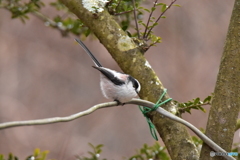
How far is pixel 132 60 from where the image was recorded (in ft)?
3.39

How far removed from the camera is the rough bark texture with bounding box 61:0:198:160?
97 cm

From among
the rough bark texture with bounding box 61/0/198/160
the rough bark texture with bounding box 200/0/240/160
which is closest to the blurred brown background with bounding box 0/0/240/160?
the rough bark texture with bounding box 61/0/198/160

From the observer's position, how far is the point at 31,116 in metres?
3.43

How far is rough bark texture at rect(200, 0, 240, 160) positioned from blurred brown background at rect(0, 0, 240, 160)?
98.6 inches

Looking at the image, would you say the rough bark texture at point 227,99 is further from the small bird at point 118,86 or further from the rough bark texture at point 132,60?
the small bird at point 118,86

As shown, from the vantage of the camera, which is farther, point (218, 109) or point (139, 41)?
point (139, 41)

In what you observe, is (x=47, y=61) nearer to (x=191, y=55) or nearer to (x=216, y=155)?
(x=191, y=55)

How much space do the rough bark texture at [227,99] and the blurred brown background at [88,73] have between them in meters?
2.50

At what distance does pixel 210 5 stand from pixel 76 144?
6.42ft

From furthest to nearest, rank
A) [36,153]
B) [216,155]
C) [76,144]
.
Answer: [76,144] < [36,153] < [216,155]

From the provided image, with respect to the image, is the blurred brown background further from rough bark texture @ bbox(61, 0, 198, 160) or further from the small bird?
the small bird

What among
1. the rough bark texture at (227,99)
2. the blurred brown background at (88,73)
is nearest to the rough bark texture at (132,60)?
the rough bark texture at (227,99)

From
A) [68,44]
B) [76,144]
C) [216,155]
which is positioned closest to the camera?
[216,155]

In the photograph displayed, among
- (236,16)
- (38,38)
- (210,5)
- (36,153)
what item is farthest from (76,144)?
(236,16)
